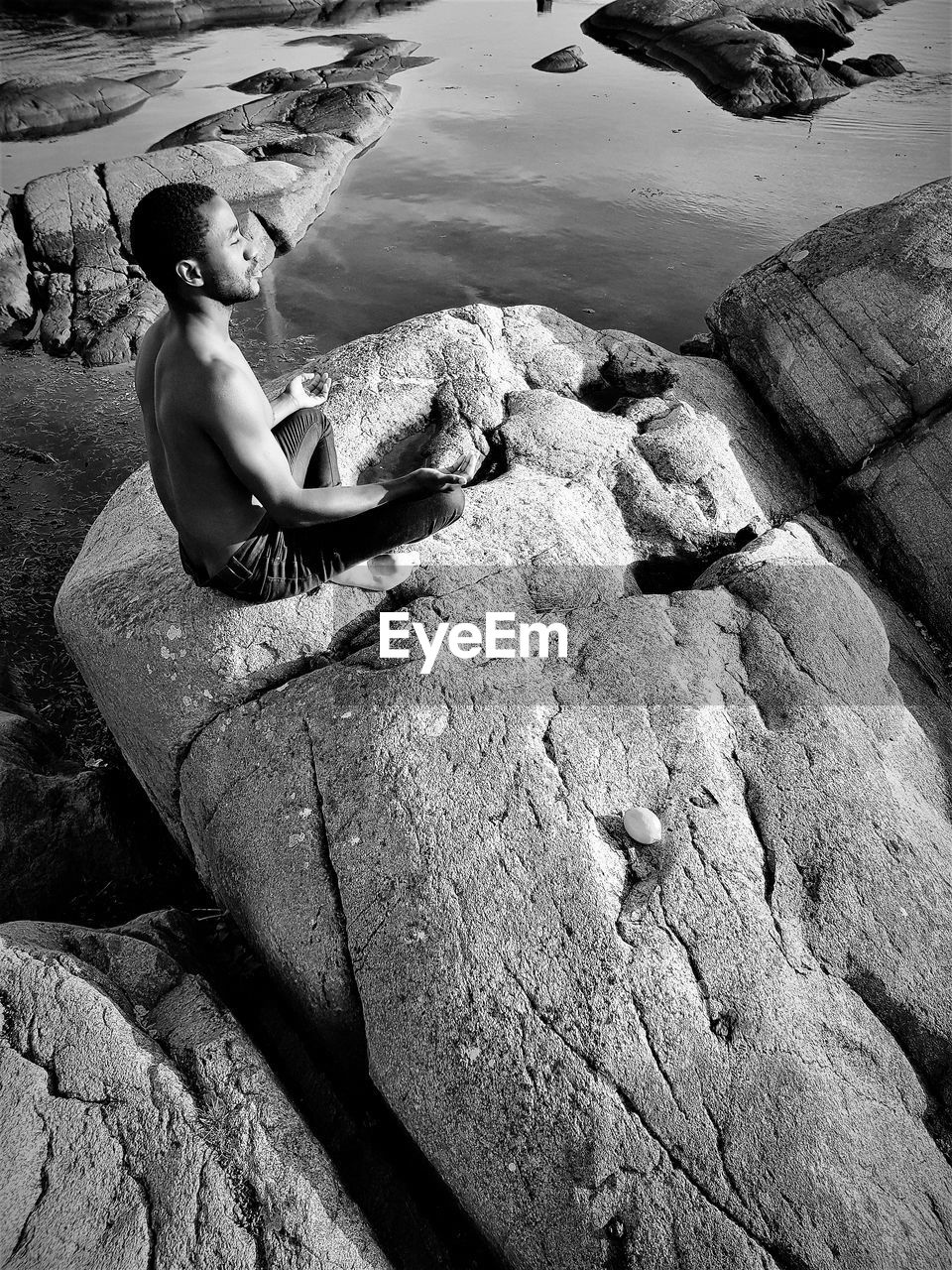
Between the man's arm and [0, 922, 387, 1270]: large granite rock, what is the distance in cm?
159

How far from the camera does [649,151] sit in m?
11.2

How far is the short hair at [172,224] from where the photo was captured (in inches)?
104

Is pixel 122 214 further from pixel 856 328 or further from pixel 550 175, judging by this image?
pixel 856 328

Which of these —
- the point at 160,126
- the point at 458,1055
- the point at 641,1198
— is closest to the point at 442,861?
the point at 458,1055

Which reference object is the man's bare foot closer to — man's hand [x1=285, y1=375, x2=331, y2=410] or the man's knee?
the man's knee

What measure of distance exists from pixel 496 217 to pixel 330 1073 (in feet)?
29.4

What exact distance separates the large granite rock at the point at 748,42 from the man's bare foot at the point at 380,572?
12691 millimetres

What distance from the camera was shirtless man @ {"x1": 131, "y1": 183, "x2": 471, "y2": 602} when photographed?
2.71 metres

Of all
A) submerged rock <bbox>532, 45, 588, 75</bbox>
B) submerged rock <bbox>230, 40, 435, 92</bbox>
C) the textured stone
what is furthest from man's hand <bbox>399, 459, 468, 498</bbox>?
submerged rock <bbox>532, 45, 588, 75</bbox>

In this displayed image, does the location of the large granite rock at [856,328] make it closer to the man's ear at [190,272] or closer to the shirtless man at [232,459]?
the shirtless man at [232,459]

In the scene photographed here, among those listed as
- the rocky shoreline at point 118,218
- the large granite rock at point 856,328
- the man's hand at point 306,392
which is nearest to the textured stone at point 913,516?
the large granite rock at point 856,328

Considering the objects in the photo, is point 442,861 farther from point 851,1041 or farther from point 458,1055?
point 851,1041

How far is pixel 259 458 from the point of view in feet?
9.37

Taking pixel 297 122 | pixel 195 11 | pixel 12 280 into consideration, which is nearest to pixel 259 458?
pixel 12 280
